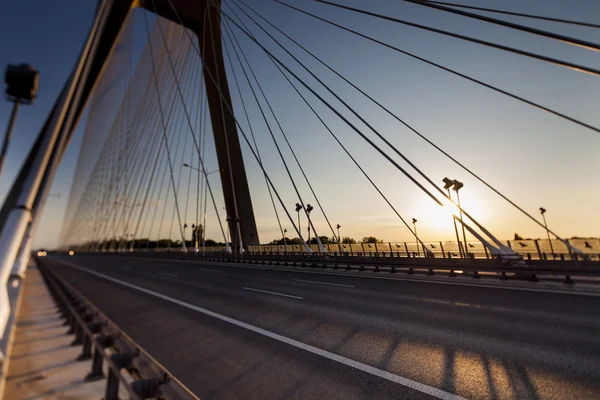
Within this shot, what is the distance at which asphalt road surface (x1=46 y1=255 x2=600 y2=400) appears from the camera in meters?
4.01

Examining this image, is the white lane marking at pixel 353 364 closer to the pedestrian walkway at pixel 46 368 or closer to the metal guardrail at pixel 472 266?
the pedestrian walkway at pixel 46 368

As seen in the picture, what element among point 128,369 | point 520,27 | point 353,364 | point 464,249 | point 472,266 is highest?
point 520,27

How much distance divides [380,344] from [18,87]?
5969 mm

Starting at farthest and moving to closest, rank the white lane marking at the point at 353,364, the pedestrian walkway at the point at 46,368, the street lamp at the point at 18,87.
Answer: the pedestrian walkway at the point at 46,368
the white lane marking at the point at 353,364
the street lamp at the point at 18,87

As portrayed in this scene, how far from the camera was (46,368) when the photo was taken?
15.5ft

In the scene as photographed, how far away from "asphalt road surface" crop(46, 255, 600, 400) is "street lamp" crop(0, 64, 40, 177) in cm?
378

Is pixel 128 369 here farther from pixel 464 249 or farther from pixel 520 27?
pixel 464 249

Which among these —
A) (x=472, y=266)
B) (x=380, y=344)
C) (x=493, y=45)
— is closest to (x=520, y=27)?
(x=493, y=45)

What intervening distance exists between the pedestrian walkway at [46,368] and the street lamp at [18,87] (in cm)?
335

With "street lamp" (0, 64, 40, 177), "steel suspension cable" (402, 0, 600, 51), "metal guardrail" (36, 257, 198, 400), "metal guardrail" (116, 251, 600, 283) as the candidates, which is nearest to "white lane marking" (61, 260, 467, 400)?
"metal guardrail" (36, 257, 198, 400)

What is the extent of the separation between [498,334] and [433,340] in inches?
53.2

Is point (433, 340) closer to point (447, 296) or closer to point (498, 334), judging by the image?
point (498, 334)

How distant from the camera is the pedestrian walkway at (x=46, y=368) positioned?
153 inches

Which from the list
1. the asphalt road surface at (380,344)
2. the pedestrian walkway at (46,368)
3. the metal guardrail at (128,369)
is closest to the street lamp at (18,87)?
the metal guardrail at (128,369)
